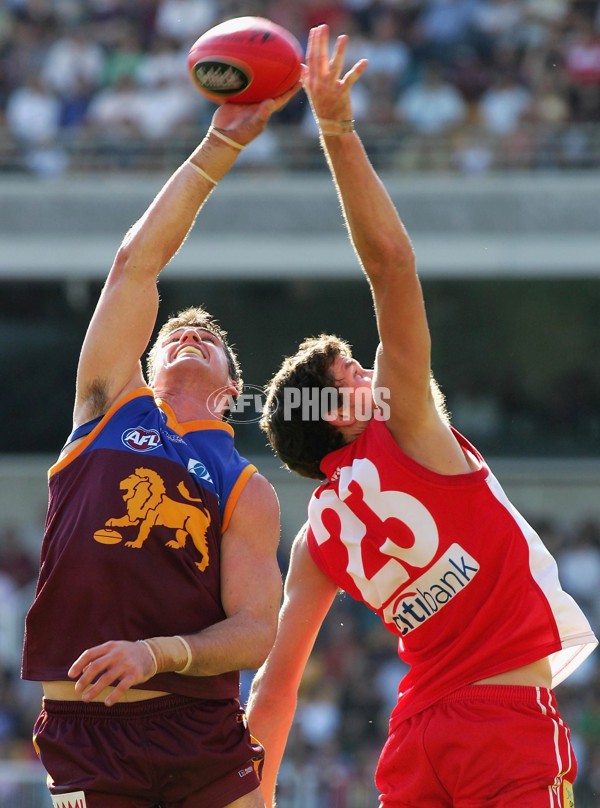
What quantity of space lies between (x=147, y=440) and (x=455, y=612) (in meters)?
1.01

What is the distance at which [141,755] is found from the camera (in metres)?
3.35

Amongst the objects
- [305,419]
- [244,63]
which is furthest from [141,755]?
[244,63]

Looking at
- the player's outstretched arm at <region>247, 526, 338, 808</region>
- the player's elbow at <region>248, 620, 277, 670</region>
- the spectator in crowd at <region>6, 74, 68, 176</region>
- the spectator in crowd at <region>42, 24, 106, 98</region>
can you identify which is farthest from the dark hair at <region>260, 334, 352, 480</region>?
the spectator in crowd at <region>42, 24, 106, 98</region>

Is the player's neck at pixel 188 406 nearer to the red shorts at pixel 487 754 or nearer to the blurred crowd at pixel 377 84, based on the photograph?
the red shorts at pixel 487 754

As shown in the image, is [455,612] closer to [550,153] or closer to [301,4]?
[550,153]

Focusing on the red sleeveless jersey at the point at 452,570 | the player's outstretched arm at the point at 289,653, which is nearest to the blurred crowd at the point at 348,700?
the player's outstretched arm at the point at 289,653

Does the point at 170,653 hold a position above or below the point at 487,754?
above

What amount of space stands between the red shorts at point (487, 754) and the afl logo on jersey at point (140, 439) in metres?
1.11

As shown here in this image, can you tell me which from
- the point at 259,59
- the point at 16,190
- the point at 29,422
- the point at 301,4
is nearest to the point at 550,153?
the point at 301,4

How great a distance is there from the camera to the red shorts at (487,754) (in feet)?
11.5

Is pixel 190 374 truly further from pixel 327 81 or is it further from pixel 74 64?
pixel 74 64

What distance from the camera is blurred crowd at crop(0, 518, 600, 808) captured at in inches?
359

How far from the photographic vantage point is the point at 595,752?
9.52m

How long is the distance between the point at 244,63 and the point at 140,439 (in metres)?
1.15
